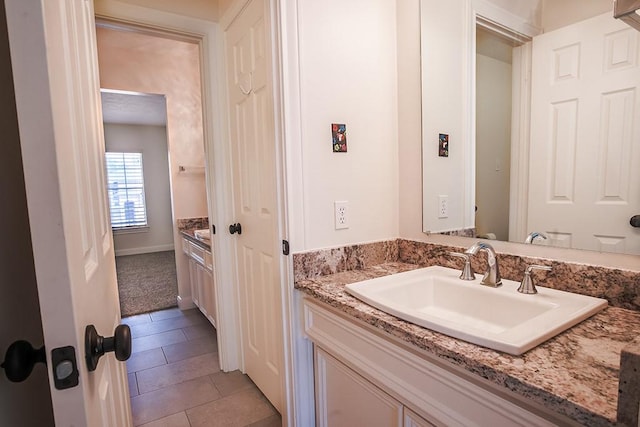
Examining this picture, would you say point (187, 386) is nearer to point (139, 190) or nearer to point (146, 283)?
point (146, 283)

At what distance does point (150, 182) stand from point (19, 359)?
23.4 ft

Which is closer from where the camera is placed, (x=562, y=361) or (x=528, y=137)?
(x=562, y=361)

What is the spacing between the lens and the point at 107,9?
5.73 feet

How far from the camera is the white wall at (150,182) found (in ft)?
21.1

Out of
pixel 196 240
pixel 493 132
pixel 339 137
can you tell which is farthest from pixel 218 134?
pixel 493 132

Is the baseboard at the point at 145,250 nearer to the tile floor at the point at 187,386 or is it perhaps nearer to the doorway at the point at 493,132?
the tile floor at the point at 187,386

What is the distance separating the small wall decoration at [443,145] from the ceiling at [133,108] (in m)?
3.29

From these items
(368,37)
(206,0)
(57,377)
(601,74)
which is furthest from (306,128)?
(206,0)

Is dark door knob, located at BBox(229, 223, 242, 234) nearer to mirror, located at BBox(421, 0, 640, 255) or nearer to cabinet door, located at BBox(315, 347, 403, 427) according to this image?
cabinet door, located at BBox(315, 347, 403, 427)

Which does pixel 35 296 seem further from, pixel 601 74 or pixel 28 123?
pixel 601 74

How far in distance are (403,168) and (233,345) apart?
1638mm

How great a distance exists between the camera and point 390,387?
948mm

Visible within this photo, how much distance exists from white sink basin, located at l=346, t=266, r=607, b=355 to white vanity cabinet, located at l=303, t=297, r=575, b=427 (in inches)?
3.5

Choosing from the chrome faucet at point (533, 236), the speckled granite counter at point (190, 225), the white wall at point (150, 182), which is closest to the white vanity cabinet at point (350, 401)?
the chrome faucet at point (533, 236)
